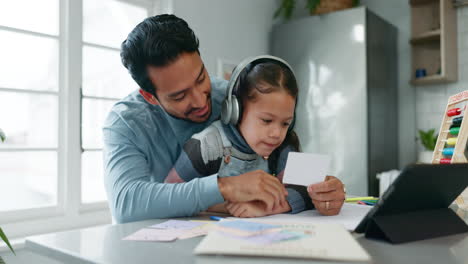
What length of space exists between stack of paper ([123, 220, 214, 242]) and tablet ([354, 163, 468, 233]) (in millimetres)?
275

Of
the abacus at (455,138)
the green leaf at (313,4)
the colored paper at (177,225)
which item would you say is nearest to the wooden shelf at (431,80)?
the green leaf at (313,4)

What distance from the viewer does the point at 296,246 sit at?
21.1 inches

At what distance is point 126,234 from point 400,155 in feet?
10.3

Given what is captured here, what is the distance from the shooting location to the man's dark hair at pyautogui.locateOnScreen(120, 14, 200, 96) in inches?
42.0

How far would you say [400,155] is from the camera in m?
3.46

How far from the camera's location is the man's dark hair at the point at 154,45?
3.50 feet

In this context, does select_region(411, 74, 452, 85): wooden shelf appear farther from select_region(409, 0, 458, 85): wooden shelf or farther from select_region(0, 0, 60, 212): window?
select_region(0, 0, 60, 212): window

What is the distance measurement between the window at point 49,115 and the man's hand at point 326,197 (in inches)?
73.7

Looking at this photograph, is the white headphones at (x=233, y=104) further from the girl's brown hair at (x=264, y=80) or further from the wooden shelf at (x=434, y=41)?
the wooden shelf at (x=434, y=41)

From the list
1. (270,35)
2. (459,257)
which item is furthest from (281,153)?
(270,35)

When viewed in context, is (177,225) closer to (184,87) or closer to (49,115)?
(184,87)

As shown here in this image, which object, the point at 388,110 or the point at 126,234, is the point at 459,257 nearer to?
the point at 126,234

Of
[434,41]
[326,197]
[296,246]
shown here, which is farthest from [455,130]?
[434,41]

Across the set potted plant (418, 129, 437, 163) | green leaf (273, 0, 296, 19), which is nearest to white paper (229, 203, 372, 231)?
potted plant (418, 129, 437, 163)
